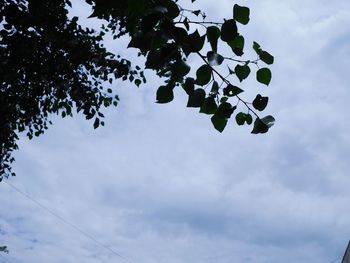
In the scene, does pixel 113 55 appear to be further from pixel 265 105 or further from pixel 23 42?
pixel 265 105

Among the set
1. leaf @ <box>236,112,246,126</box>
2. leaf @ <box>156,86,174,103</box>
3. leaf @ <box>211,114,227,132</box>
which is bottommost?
leaf @ <box>156,86,174,103</box>

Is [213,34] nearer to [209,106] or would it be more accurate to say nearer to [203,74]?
[203,74]

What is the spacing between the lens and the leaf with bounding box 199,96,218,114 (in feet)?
6.11

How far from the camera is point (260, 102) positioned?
5.68 ft

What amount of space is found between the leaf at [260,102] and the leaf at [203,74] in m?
0.25

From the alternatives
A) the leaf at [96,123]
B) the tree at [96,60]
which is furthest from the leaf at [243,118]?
the leaf at [96,123]

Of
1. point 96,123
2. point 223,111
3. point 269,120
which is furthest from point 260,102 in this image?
point 96,123

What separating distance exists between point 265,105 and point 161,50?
22.5 inches

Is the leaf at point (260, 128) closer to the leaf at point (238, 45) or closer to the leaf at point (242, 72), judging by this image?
the leaf at point (242, 72)

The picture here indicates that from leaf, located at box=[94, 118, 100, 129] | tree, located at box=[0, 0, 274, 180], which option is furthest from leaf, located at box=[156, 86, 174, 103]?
leaf, located at box=[94, 118, 100, 129]

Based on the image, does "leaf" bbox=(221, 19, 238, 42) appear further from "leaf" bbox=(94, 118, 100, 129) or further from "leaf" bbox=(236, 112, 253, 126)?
"leaf" bbox=(94, 118, 100, 129)

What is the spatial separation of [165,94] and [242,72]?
436mm

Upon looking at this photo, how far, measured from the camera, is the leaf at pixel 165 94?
1.65 meters

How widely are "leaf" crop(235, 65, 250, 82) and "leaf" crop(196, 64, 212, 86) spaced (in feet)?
0.58
